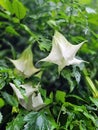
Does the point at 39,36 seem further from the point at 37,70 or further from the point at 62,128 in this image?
the point at 62,128

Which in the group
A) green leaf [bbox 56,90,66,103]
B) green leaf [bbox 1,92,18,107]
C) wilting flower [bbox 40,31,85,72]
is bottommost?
green leaf [bbox 56,90,66,103]

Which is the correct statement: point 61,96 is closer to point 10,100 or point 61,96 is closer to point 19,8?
point 10,100

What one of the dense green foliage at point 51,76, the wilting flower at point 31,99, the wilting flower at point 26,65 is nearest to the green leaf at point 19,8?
the dense green foliage at point 51,76

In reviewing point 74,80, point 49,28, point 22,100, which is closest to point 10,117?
point 22,100

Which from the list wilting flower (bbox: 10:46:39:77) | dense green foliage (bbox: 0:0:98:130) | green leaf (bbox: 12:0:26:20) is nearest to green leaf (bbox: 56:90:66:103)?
dense green foliage (bbox: 0:0:98:130)

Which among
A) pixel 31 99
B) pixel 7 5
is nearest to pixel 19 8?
pixel 7 5

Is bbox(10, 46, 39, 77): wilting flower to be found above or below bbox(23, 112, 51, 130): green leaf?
above

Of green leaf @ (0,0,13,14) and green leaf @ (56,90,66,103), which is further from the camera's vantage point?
green leaf @ (0,0,13,14)

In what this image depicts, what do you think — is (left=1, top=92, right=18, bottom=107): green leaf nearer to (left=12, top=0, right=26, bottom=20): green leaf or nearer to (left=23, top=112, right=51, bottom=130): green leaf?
(left=23, top=112, right=51, bottom=130): green leaf
